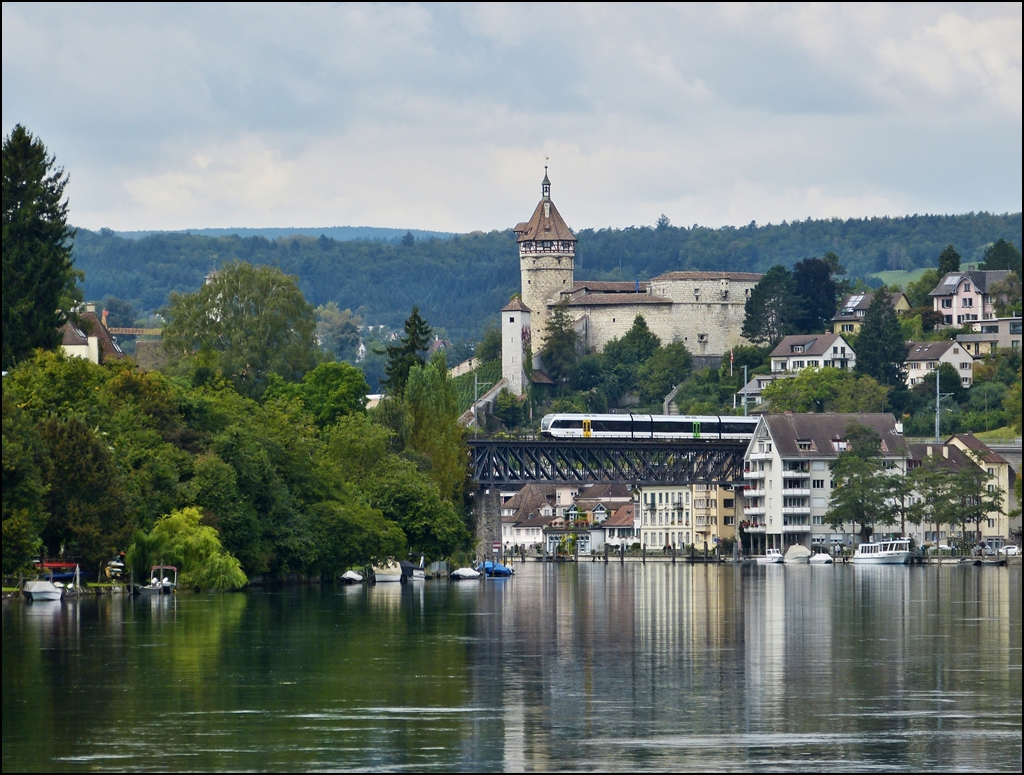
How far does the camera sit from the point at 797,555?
463 ft

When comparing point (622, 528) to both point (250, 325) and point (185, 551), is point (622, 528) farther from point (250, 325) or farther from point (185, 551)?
point (185, 551)

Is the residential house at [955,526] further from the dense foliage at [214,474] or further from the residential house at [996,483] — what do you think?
the dense foliage at [214,474]

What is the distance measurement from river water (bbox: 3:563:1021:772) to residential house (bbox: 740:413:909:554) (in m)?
85.2

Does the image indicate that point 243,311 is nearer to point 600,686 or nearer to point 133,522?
point 133,522

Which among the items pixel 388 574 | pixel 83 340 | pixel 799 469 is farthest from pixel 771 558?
pixel 388 574

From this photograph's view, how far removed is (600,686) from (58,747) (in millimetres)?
11203

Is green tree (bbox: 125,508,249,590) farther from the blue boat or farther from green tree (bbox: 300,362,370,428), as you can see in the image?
the blue boat

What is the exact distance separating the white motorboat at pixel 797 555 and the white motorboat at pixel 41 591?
3437 inches

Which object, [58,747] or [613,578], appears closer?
[58,747]

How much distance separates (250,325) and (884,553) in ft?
149

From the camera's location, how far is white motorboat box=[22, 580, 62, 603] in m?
57.7

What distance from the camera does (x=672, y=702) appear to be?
100 ft

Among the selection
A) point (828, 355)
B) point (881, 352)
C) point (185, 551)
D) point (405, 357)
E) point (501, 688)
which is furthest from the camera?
point (828, 355)

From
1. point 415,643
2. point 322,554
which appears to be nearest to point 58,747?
point 415,643
